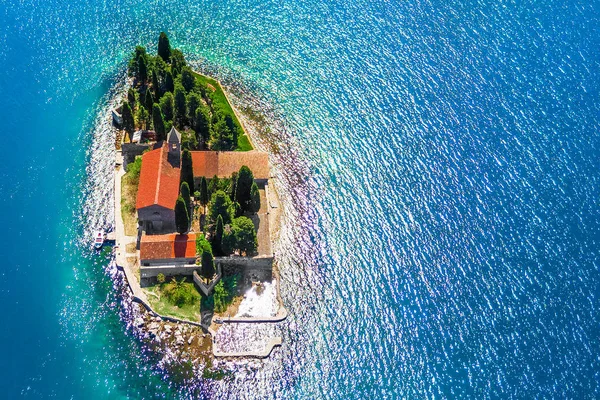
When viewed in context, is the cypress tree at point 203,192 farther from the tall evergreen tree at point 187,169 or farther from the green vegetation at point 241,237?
the green vegetation at point 241,237

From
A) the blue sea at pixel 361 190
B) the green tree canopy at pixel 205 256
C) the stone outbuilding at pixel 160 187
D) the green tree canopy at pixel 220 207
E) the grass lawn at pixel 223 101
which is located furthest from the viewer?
the grass lawn at pixel 223 101

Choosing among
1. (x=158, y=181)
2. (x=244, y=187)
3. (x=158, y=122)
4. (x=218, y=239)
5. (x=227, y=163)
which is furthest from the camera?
(x=158, y=122)

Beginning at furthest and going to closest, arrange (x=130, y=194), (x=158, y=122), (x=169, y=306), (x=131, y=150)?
(x=131, y=150) < (x=158, y=122) < (x=130, y=194) < (x=169, y=306)

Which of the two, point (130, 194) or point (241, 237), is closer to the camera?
point (241, 237)

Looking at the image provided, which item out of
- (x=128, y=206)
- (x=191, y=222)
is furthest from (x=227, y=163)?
(x=128, y=206)

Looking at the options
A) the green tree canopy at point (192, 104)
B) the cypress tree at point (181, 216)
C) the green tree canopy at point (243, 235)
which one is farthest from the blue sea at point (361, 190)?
the green tree canopy at point (192, 104)

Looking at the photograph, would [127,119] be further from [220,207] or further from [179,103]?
[220,207]

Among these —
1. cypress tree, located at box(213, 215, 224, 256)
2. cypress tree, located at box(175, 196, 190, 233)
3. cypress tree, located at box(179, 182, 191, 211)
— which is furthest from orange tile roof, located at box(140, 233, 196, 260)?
cypress tree, located at box(179, 182, 191, 211)
